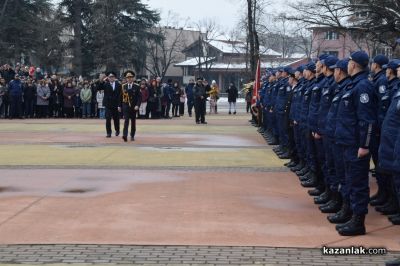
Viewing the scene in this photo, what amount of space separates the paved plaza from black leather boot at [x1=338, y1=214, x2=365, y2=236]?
0.09 meters

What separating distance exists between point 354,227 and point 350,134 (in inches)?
42.4

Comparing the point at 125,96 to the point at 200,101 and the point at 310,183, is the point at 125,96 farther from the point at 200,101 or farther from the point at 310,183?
the point at 310,183

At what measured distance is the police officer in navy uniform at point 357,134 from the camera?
7.46 meters

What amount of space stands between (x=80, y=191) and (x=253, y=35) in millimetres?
28145

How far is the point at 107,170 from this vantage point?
12.8 metres

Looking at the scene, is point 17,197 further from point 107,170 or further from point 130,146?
point 130,146

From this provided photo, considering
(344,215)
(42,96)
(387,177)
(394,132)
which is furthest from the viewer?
(42,96)

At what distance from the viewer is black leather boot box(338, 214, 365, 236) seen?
7652 millimetres

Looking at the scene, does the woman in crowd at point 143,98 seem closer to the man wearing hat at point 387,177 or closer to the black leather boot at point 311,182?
the black leather boot at point 311,182

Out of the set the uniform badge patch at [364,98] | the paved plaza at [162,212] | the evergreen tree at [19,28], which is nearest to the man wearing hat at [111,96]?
the paved plaza at [162,212]

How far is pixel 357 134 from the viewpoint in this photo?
7.62m

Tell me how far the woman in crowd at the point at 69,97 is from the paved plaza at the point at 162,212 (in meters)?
13.7

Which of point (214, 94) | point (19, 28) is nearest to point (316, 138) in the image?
point (214, 94)

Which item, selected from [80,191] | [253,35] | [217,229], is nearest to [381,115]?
[217,229]
